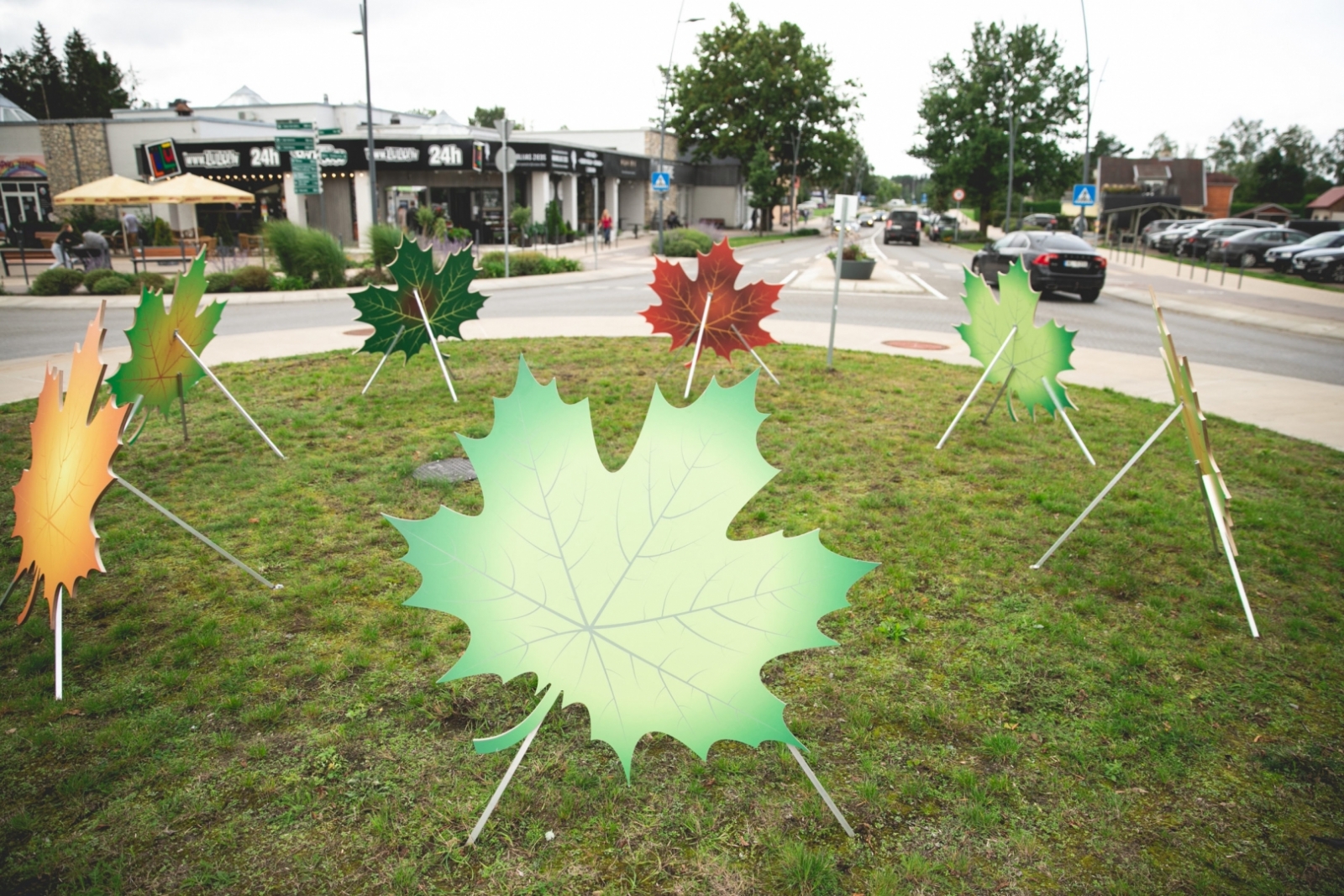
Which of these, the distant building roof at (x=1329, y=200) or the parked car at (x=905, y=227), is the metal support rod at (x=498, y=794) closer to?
the parked car at (x=905, y=227)

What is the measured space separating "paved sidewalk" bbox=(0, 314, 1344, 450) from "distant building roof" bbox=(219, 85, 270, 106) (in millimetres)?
41853

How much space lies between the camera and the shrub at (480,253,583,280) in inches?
899

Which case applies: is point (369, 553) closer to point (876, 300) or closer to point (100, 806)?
point (100, 806)

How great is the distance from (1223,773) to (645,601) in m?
2.49

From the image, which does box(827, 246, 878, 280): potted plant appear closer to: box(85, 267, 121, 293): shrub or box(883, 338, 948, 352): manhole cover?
box(883, 338, 948, 352): manhole cover

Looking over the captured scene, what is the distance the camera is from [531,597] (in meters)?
2.48

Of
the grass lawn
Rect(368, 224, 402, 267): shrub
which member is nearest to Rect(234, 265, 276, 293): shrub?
Rect(368, 224, 402, 267): shrub

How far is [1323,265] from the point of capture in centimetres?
2423

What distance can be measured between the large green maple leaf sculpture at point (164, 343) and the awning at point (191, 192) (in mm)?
18113

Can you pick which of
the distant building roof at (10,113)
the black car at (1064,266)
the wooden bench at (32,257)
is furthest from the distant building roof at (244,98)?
the black car at (1064,266)

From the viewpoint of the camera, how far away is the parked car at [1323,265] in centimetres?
2392

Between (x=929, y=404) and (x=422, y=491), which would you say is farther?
(x=929, y=404)

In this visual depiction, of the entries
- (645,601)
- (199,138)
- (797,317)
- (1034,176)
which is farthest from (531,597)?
(1034,176)

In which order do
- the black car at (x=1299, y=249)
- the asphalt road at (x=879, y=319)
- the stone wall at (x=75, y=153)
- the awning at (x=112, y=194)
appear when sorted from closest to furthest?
the asphalt road at (x=879, y=319)
the awning at (x=112, y=194)
the black car at (x=1299, y=249)
the stone wall at (x=75, y=153)
